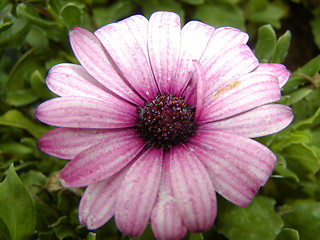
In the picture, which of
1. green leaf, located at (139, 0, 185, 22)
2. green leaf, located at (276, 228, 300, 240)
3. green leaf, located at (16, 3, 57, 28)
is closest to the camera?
green leaf, located at (276, 228, 300, 240)

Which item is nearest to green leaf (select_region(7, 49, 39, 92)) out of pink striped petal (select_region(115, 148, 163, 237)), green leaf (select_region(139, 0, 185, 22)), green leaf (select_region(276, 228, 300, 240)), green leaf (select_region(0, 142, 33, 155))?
green leaf (select_region(0, 142, 33, 155))

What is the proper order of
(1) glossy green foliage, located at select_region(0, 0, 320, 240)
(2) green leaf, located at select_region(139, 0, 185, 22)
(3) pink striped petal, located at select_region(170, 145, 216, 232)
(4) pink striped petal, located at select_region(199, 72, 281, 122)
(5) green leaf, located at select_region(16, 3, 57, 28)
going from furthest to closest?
1. (2) green leaf, located at select_region(139, 0, 185, 22)
2. (5) green leaf, located at select_region(16, 3, 57, 28)
3. (1) glossy green foliage, located at select_region(0, 0, 320, 240)
4. (4) pink striped petal, located at select_region(199, 72, 281, 122)
5. (3) pink striped petal, located at select_region(170, 145, 216, 232)

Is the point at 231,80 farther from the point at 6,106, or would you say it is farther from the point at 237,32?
the point at 6,106

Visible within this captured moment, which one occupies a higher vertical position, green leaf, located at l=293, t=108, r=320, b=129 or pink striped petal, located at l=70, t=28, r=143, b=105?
pink striped petal, located at l=70, t=28, r=143, b=105

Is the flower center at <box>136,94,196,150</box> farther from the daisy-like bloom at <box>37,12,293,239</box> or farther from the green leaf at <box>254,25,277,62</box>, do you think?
the green leaf at <box>254,25,277,62</box>

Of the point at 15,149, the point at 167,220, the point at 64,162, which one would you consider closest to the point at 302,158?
the point at 167,220

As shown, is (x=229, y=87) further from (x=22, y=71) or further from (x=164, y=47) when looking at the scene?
(x=22, y=71)

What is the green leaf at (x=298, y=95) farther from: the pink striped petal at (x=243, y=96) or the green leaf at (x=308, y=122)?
the pink striped petal at (x=243, y=96)
